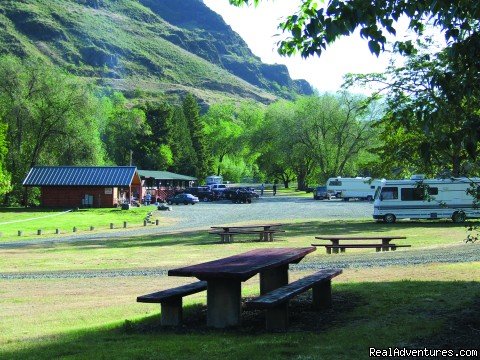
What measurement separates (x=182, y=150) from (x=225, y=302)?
94008mm

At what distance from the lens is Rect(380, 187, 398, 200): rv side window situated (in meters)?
35.8

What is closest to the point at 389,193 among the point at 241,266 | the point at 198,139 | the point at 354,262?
the point at 354,262

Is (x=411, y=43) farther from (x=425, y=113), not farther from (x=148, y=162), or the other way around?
(x=148, y=162)

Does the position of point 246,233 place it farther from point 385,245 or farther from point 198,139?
point 198,139

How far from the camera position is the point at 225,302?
25.9ft

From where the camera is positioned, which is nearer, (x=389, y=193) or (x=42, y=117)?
(x=389, y=193)

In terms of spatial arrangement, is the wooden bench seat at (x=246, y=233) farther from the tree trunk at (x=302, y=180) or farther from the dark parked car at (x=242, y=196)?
the tree trunk at (x=302, y=180)

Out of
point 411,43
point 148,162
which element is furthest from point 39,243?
point 148,162

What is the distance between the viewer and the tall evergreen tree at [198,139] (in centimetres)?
10546

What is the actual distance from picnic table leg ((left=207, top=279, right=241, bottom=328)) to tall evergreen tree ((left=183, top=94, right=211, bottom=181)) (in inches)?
3670

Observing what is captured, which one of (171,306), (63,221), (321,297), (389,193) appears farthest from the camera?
(63,221)

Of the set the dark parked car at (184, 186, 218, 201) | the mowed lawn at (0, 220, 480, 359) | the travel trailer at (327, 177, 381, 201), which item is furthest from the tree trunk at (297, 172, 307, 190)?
the mowed lawn at (0, 220, 480, 359)

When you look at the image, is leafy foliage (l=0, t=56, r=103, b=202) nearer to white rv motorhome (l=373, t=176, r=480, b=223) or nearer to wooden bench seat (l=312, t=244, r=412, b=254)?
white rv motorhome (l=373, t=176, r=480, b=223)

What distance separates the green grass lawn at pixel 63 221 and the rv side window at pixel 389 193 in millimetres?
17369
